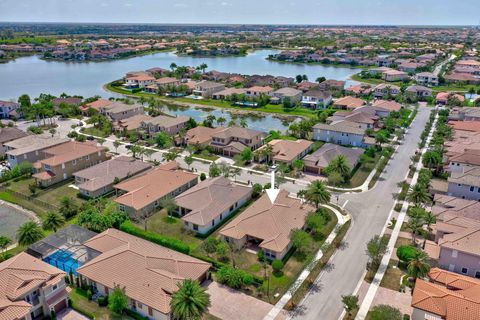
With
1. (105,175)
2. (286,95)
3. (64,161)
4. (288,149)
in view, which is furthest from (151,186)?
(286,95)

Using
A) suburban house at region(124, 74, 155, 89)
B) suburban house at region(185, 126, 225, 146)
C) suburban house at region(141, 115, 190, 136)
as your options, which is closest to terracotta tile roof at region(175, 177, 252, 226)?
suburban house at region(185, 126, 225, 146)

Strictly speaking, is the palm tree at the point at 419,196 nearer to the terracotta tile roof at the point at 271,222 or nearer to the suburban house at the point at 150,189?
the terracotta tile roof at the point at 271,222

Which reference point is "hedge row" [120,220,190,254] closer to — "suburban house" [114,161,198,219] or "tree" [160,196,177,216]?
"suburban house" [114,161,198,219]

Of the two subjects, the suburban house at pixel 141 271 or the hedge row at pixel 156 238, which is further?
the hedge row at pixel 156 238

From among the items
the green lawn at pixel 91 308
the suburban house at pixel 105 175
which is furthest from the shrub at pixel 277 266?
the suburban house at pixel 105 175

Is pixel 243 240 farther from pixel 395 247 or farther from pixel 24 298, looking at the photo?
pixel 24 298

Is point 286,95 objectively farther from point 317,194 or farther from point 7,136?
point 7,136

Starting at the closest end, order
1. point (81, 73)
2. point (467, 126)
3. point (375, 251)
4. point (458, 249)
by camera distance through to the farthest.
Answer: point (458, 249), point (375, 251), point (467, 126), point (81, 73)
